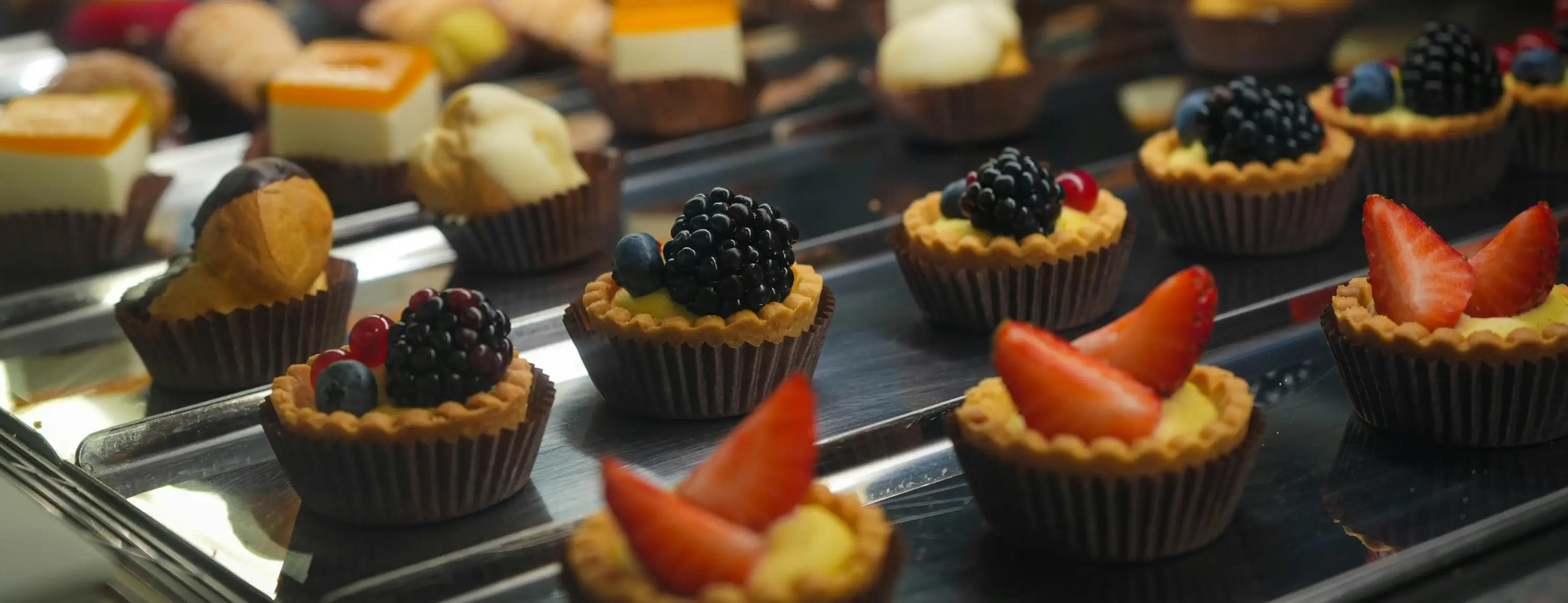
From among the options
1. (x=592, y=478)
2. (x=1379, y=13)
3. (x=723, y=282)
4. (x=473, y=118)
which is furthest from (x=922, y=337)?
(x=1379, y=13)

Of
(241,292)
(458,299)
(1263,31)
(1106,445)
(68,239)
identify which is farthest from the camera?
(1263,31)

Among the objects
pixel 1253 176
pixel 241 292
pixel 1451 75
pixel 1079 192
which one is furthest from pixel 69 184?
pixel 1451 75

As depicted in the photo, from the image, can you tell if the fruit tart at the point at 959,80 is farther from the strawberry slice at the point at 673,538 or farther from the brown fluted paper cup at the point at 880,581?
the strawberry slice at the point at 673,538

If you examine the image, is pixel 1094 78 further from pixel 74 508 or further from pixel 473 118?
pixel 74 508

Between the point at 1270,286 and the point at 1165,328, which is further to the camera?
the point at 1270,286

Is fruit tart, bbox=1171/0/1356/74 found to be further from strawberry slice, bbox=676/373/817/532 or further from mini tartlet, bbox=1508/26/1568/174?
strawberry slice, bbox=676/373/817/532

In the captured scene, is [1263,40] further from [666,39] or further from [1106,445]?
[1106,445]

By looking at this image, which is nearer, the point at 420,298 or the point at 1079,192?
the point at 420,298

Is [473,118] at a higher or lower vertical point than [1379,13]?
higher
